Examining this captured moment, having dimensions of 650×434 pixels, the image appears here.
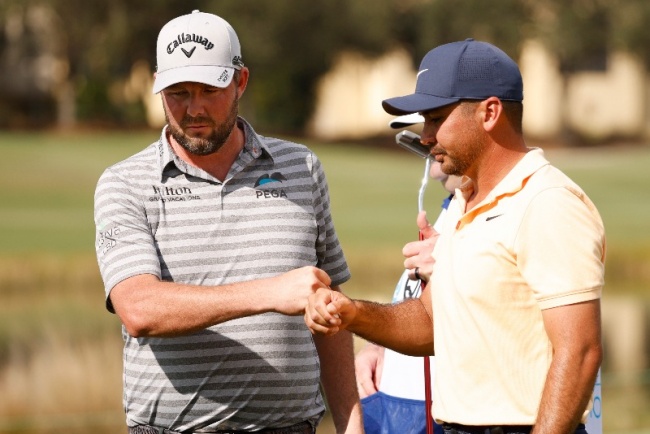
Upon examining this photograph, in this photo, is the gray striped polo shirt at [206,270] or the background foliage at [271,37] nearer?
the gray striped polo shirt at [206,270]

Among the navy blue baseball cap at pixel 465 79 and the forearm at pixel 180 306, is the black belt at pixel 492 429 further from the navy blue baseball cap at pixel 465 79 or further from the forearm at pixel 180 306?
the navy blue baseball cap at pixel 465 79

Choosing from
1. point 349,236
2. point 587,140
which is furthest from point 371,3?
point 349,236

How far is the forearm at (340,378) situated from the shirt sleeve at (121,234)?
0.72 metres

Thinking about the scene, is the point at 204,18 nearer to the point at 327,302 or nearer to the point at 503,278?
the point at 327,302

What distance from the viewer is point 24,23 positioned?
39938mm

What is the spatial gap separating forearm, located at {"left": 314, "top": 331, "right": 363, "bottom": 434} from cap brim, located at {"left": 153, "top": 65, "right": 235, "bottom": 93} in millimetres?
894

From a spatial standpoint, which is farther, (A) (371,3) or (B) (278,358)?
(A) (371,3)

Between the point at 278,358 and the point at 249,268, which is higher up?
the point at 249,268

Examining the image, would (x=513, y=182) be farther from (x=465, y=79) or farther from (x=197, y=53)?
(x=197, y=53)

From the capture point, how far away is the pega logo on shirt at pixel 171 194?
3.84m

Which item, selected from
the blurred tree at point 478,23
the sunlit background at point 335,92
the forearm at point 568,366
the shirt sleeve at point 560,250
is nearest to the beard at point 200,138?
the shirt sleeve at point 560,250

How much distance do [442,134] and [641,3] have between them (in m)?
35.5

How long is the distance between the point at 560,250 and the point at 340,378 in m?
1.18

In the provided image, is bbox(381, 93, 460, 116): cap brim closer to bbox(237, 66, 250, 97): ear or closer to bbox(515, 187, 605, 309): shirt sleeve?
bbox(515, 187, 605, 309): shirt sleeve
